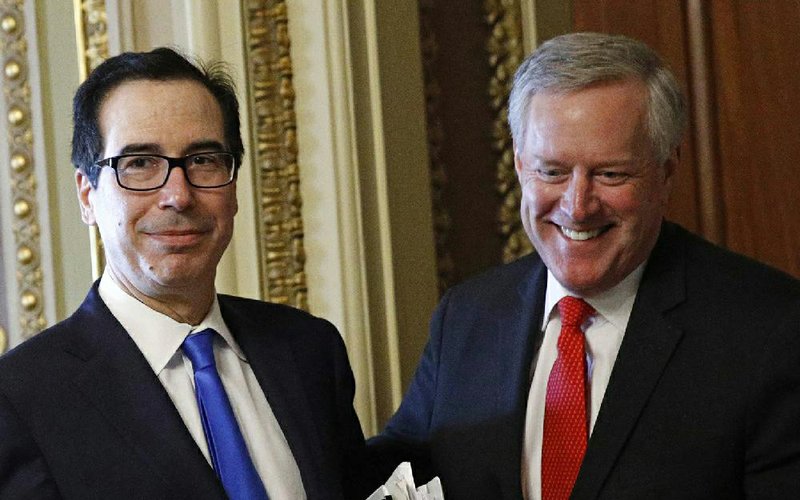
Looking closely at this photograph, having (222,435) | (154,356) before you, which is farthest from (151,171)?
(222,435)

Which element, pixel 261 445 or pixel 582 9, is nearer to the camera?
pixel 261 445

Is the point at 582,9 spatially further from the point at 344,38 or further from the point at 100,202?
the point at 100,202

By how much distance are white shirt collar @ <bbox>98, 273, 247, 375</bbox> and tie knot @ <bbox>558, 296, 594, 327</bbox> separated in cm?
60

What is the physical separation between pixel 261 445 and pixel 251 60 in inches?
40.0

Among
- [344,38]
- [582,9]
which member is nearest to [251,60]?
[344,38]

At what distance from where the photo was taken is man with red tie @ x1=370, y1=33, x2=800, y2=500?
1.92 m

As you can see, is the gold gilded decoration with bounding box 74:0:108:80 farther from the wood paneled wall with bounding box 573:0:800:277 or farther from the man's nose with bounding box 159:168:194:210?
the wood paneled wall with bounding box 573:0:800:277

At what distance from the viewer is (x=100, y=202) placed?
1.90 metres

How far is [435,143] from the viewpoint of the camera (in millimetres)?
2900

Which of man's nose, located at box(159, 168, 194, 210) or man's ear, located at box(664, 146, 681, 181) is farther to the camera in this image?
man's ear, located at box(664, 146, 681, 181)

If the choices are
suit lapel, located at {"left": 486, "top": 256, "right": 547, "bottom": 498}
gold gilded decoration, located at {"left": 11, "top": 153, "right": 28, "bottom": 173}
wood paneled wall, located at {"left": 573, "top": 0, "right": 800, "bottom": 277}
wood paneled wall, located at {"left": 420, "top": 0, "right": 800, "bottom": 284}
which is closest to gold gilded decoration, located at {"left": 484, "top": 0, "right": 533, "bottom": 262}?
wood paneled wall, located at {"left": 420, "top": 0, "right": 800, "bottom": 284}

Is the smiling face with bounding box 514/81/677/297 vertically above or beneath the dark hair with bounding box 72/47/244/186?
beneath

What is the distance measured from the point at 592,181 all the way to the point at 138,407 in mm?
770

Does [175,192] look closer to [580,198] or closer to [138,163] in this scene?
[138,163]
